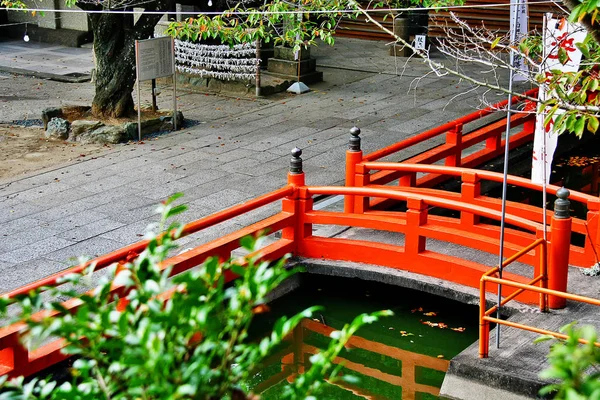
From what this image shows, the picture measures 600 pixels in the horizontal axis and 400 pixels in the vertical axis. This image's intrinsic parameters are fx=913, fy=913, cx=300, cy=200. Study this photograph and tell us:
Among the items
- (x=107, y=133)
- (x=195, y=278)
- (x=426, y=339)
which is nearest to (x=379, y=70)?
(x=107, y=133)

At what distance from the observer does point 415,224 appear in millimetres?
9336

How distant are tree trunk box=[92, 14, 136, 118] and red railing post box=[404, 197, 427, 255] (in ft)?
28.6

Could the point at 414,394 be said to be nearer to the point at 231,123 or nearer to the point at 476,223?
the point at 476,223

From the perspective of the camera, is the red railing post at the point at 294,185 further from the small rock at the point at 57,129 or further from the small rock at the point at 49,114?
the small rock at the point at 49,114

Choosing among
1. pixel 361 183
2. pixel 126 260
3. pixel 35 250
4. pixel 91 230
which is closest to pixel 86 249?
pixel 35 250

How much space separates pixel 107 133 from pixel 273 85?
4910 mm

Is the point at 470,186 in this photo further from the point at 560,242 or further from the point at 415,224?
the point at 560,242

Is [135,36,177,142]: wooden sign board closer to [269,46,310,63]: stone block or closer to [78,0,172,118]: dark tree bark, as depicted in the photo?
[78,0,172,118]: dark tree bark

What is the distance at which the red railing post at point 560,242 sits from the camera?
8133mm

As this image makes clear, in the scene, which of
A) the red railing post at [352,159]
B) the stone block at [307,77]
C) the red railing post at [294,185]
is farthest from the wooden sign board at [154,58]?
the red railing post at [294,185]

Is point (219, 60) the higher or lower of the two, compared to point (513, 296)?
higher

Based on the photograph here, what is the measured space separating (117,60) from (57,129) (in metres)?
1.85

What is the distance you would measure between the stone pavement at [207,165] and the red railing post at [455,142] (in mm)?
1627

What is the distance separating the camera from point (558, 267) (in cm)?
820
